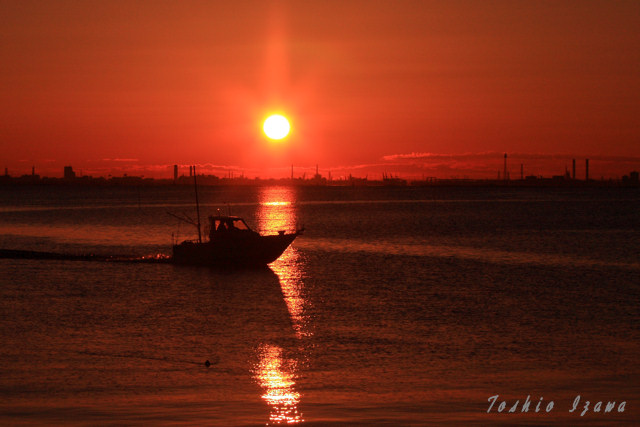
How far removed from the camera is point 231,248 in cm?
4853

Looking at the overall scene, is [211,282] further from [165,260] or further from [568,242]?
[568,242]

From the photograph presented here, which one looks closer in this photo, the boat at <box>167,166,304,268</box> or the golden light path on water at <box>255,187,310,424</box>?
the golden light path on water at <box>255,187,310,424</box>

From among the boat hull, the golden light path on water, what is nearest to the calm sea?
the golden light path on water

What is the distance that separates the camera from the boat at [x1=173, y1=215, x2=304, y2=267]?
4850 centimetres

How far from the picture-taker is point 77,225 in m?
105

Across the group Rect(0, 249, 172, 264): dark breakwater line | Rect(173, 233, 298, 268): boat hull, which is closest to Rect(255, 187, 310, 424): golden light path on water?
Rect(173, 233, 298, 268): boat hull

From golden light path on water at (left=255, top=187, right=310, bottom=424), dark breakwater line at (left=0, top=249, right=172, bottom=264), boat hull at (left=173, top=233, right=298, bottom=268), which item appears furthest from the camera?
dark breakwater line at (left=0, top=249, right=172, bottom=264)

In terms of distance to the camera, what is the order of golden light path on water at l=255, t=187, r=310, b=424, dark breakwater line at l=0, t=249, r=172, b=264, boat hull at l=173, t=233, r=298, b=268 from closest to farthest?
golden light path on water at l=255, t=187, r=310, b=424 < boat hull at l=173, t=233, r=298, b=268 < dark breakwater line at l=0, t=249, r=172, b=264

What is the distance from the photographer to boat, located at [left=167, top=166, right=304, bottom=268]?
48.5 metres

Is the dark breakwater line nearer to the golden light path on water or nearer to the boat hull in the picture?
the boat hull

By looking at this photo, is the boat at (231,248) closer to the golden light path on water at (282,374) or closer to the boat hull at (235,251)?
the boat hull at (235,251)

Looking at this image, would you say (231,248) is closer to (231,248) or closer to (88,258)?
(231,248)

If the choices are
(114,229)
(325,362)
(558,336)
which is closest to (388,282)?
(558,336)

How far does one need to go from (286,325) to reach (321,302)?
246 inches
